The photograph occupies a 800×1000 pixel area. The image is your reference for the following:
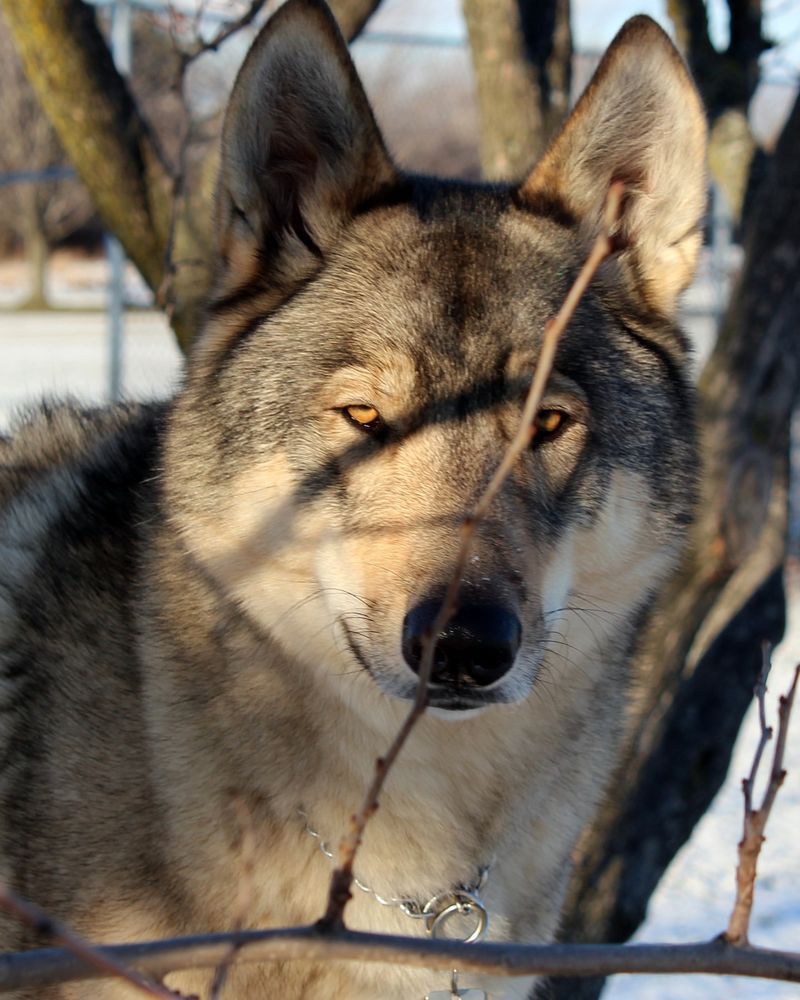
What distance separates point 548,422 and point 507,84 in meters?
2.00

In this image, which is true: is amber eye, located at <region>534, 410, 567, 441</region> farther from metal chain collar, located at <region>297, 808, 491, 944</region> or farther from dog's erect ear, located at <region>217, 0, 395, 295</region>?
metal chain collar, located at <region>297, 808, 491, 944</region>

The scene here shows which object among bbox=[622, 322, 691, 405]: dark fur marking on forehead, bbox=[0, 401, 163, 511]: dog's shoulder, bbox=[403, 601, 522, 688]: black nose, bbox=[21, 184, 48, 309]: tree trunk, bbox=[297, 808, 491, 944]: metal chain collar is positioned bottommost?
bbox=[297, 808, 491, 944]: metal chain collar

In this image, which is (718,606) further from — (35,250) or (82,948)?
(35,250)

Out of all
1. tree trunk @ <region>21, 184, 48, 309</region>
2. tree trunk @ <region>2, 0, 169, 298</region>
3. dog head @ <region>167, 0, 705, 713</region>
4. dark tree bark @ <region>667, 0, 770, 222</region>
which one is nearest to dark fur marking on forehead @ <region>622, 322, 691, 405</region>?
dog head @ <region>167, 0, 705, 713</region>

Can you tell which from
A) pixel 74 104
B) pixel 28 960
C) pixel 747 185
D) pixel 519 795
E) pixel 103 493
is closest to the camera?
pixel 28 960

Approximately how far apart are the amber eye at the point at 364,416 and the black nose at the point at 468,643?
488mm

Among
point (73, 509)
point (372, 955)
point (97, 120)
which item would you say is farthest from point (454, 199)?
point (372, 955)

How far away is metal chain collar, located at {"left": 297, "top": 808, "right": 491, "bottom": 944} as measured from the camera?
2518 millimetres

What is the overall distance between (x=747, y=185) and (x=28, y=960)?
4616 millimetres

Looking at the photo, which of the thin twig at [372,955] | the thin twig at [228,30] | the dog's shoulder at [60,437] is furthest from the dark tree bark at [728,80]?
the thin twig at [372,955]

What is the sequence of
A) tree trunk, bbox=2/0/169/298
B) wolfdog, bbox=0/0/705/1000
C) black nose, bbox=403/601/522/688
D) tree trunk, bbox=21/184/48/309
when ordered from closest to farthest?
black nose, bbox=403/601/522/688, wolfdog, bbox=0/0/705/1000, tree trunk, bbox=2/0/169/298, tree trunk, bbox=21/184/48/309

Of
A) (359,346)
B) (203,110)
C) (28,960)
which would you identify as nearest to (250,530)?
(359,346)

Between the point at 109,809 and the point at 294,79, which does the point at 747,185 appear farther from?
the point at 109,809

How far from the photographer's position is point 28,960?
48.1 inches
